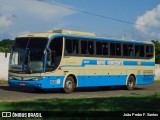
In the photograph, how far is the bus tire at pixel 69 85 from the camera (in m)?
24.8

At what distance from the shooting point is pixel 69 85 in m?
25.1

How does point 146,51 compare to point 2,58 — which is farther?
point 2,58

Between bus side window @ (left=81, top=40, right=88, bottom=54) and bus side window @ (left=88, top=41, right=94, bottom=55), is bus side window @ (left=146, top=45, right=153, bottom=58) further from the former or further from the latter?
bus side window @ (left=81, top=40, right=88, bottom=54)

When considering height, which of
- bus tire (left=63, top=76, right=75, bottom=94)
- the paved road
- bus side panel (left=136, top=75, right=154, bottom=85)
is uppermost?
bus side panel (left=136, top=75, right=154, bottom=85)

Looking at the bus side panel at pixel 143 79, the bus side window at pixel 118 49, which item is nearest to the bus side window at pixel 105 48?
the bus side window at pixel 118 49

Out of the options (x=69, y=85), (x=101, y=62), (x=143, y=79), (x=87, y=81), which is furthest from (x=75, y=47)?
(x=143, y=79)

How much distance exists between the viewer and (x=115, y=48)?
2864 cm

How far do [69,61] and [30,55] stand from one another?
232cm

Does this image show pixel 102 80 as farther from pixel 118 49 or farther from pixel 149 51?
pixel 149 51

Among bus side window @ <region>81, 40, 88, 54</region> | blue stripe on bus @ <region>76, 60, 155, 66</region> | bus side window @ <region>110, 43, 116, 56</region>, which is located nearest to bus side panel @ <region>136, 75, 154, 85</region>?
blue stripe on bus @ <region>76, 60, 155, 66</region>

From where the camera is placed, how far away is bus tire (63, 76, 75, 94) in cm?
2482

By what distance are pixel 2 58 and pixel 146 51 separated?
1088 cm

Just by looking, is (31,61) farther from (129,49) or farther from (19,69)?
(129,49)

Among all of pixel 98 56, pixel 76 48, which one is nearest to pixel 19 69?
pixel 76 48
